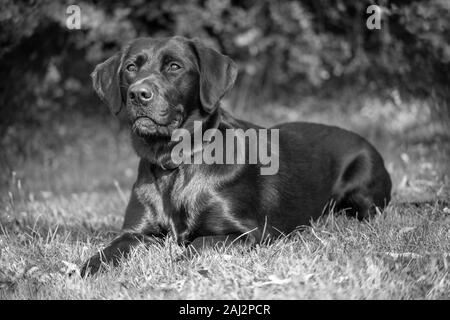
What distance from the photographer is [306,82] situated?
29.9 feet

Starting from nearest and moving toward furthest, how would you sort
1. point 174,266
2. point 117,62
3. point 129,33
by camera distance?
point 174,266 → point 117,62 → point 129,33

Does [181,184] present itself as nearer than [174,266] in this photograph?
No

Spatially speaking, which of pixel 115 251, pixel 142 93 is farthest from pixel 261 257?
pixel 142 93

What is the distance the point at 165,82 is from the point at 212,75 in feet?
1.03

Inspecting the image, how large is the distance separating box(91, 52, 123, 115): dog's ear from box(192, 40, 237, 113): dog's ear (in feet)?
1.74

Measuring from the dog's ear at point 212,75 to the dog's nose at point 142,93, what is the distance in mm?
351

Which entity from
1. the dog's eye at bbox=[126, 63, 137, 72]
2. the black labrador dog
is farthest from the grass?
the dog's eye at bbox=[126, 63, 137, 72]

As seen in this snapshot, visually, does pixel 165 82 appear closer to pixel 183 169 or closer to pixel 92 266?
pixel 183 169

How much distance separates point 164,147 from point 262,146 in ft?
2.28

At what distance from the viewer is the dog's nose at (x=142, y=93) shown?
329 centimetres

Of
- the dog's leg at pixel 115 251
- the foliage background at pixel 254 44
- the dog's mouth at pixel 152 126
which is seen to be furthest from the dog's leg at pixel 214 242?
the foliage background at pixel 254 44

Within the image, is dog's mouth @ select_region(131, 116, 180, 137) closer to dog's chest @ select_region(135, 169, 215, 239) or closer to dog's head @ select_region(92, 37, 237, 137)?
dog's head @ select_region(92, 37, 237, 137)
